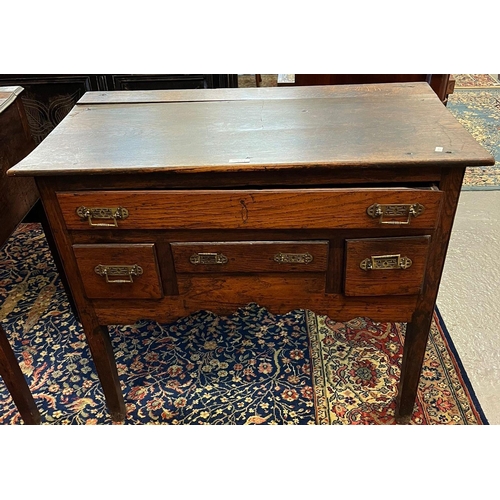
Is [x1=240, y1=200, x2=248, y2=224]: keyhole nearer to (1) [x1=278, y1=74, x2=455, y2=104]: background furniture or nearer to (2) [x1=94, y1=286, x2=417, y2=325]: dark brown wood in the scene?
(2) [x1=94, y1=286, x2=417, y2=325]: dark brown wood

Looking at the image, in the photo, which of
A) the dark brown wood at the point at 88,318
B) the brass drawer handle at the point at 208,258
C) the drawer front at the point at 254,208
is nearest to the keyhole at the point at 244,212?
the drawer front at the point at 254,208

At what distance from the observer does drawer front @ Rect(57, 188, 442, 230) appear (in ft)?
3.63

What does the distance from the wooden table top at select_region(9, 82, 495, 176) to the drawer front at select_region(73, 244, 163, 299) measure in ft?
0.67

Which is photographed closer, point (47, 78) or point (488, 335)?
point (488, 335)

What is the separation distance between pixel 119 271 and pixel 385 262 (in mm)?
637

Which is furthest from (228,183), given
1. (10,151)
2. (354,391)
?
(354,391)

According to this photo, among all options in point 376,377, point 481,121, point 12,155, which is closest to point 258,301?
point 376,377

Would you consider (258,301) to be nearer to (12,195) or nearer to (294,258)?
(294,258)

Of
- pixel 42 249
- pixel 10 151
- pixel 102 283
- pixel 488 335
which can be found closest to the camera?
pixel 102 283

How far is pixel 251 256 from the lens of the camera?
1.21 m

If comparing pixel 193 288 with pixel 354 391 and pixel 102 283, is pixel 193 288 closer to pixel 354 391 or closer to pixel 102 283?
pixel 102 283

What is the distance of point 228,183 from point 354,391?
2.79 feet

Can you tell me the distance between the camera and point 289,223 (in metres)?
1.14

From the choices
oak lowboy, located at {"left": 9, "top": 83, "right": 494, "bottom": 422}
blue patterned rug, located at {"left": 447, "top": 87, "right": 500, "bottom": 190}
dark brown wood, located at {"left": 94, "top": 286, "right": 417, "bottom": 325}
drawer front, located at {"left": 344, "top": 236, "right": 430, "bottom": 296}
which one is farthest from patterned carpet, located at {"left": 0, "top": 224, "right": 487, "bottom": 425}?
blue patterned rug, located at {"left": 447, "top": 87, "right": 500, "bottom": 190}
